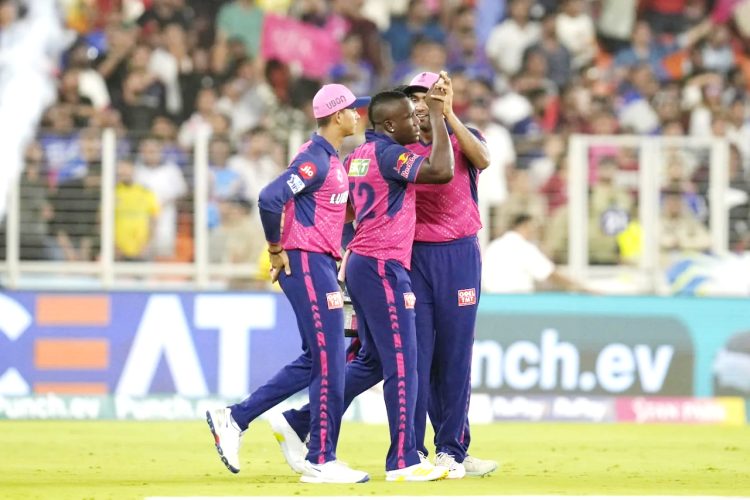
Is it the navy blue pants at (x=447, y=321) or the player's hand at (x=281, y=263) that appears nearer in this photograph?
the player's hand at (x=281, y=263)

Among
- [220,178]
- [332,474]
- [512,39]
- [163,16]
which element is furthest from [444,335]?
[512,39]

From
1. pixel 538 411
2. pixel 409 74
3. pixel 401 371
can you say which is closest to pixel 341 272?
pixel 401 371

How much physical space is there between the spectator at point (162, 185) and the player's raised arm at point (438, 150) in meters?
7.42

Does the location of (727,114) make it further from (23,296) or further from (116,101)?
(23,296)

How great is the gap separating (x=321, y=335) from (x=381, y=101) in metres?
1.41

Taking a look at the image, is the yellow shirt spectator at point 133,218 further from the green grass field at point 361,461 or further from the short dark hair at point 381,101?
the short dark hair at point 381,101

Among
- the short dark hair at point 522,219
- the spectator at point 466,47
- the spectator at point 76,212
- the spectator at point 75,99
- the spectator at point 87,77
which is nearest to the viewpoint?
the short dark hair at point 522,219

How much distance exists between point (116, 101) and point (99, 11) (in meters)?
1.57

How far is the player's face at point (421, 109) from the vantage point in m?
9.28

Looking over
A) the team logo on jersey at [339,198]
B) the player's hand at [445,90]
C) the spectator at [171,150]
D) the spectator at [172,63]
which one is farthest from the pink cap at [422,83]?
the spectator at [172,63]

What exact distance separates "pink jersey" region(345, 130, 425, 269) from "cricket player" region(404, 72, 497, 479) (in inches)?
9.3

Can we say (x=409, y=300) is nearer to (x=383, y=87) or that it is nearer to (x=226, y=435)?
(x=226, y=435)

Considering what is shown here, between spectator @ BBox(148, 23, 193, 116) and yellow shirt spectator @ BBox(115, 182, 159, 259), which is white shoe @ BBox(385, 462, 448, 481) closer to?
yellow shirt spectator @ BBox(115, 182, 159, 259)

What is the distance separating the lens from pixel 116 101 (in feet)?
57.6
